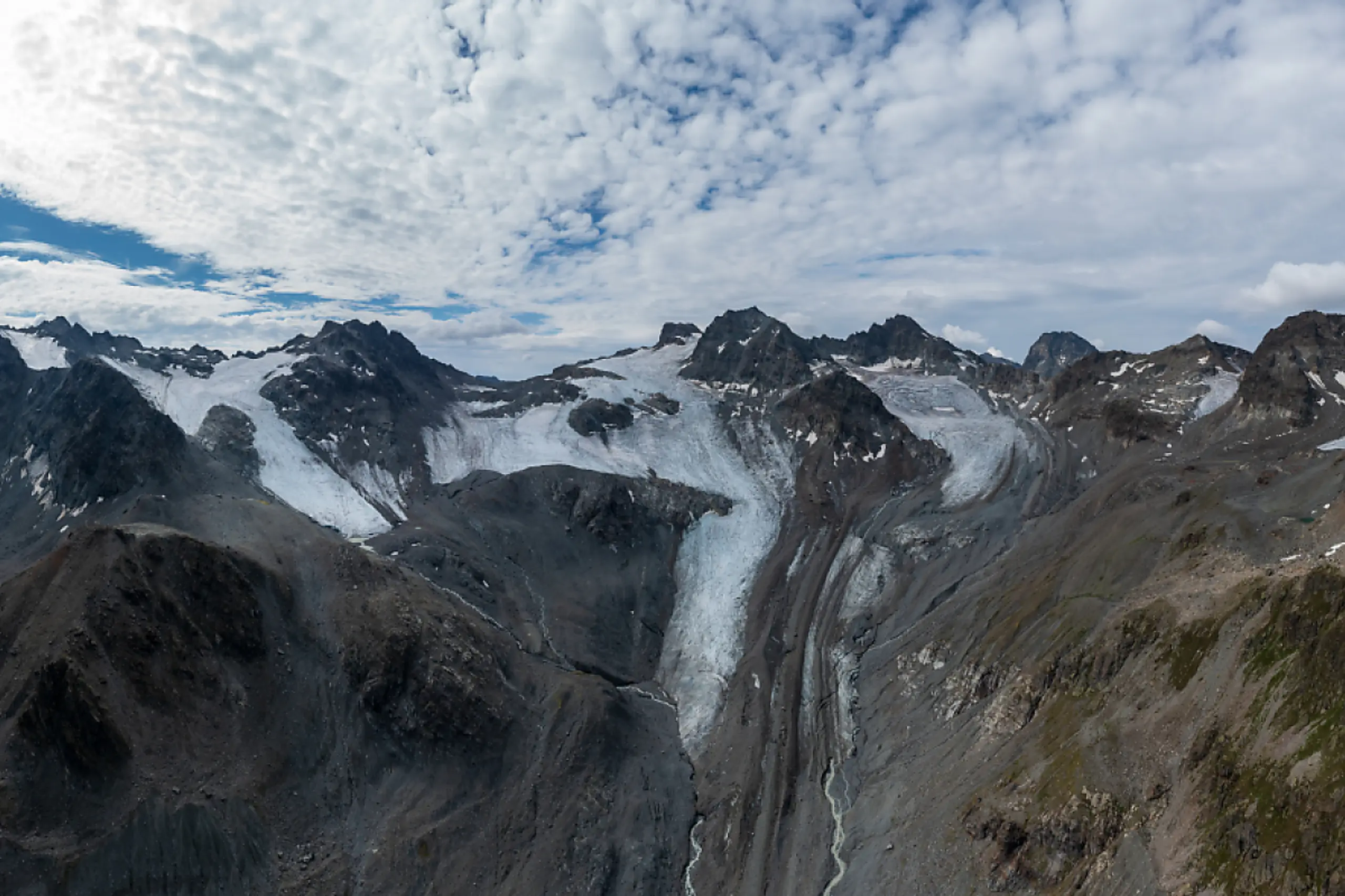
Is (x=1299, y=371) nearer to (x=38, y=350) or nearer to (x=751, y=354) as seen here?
(x=751, y=354)

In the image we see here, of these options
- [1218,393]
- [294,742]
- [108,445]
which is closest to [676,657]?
[294,742]

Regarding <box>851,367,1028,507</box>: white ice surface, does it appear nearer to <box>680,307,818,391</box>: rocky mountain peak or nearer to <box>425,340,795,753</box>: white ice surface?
<box>680,307,818,391</box>: rocky mountain peak

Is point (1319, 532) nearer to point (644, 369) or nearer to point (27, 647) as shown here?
point (27, 647)

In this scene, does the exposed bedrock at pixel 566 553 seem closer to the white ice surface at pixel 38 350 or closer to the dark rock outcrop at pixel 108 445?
the dark rock outcrop at pixel 108 445

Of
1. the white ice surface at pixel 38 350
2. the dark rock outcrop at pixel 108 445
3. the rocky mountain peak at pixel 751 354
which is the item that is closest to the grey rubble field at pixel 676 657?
the dark rock outcrop at pixel 108 445

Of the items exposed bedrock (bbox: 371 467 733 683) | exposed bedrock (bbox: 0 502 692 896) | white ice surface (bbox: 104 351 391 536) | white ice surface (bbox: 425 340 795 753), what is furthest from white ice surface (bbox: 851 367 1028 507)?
white ice surface (bbox: 104 351 391 536)

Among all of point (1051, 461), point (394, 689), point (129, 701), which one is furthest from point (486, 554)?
point (1051, 461)
